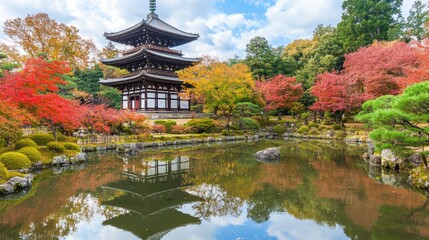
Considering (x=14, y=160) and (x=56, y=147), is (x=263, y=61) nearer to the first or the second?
(x=56, y=147)

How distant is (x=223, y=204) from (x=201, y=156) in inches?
330

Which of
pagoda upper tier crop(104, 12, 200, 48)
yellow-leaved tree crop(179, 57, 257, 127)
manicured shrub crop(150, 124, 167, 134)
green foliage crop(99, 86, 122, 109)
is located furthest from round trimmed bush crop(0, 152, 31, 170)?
green foliage crop(99, 86, 122, 109)

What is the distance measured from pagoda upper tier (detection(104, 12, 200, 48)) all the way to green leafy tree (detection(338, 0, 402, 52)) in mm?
18405

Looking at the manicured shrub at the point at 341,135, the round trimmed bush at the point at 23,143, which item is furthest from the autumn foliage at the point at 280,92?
the round trimmed bush at the point at 23,143

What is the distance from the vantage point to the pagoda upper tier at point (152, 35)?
27797 millimetres

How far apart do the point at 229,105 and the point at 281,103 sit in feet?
24.4

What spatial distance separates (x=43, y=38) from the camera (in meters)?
32.0

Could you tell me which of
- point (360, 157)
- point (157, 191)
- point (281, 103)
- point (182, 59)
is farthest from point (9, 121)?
point (281, 103)

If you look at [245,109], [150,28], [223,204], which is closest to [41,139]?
[223,204]

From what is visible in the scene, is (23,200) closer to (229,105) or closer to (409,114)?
(409,114)

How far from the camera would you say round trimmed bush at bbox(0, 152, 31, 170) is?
10.3m

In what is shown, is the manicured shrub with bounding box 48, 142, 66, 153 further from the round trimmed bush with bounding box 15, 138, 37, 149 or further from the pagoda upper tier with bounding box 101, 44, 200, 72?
the pagoda upper tier with bounding box 101, 44, 200, 72

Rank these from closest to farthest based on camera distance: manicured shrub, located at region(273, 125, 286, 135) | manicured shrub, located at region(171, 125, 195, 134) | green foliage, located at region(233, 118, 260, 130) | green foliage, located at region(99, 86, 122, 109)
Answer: manicured shrub, located at region(171, 125, 195, 134) → green foliage, located at region(233, 118, 260, 130) → manicured shrub, located at region(273, 125, 286, 135) → green foliage, located at region(99, 86, 122, 109)

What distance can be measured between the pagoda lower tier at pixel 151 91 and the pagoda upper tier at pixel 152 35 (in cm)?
387
